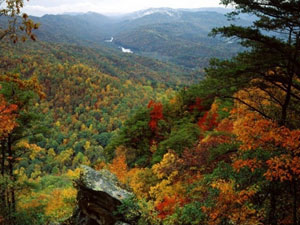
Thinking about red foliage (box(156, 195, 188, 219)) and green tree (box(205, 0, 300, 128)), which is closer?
green tree (box(205, 0, 300, 128))

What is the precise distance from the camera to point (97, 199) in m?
10.3

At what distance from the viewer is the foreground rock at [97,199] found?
1002 cm

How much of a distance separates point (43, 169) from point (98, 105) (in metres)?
71.4

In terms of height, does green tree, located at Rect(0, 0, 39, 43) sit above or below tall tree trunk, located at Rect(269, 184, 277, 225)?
above

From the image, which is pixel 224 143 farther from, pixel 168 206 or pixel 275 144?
pixel 168 206

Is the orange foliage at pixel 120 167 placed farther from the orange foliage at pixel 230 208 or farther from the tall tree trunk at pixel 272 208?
the tall tree trunk at pixel 272 208

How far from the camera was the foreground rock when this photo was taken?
10023 mm

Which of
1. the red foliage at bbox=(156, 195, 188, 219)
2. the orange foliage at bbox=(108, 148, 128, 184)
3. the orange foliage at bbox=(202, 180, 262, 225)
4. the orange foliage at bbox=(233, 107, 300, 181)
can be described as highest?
the orange foliage at bbox=(233, 107, 300, 181)

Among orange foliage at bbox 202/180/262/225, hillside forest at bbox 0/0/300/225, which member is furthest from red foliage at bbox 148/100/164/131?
orange foliage at bbox 202/180/262/225

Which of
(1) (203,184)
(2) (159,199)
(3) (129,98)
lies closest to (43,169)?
(3) (129,98)

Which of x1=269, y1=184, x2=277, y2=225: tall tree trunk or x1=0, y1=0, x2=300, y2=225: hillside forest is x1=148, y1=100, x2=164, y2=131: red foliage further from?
x1=269, y1=184, x2=277, y2=225: tall tree trunk

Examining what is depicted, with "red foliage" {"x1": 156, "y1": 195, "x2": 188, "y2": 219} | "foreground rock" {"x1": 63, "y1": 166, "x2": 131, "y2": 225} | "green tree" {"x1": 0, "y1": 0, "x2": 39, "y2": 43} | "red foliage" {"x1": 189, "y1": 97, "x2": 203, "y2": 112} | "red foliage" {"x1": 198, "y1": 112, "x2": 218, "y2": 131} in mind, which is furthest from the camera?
"red foliage" {"x1": 189, "y1": 97, "x2": 203, "y2": 112}

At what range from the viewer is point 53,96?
181m

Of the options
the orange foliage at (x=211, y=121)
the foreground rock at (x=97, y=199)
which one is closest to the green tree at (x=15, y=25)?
the foreground rock at (x=97, y=199)
